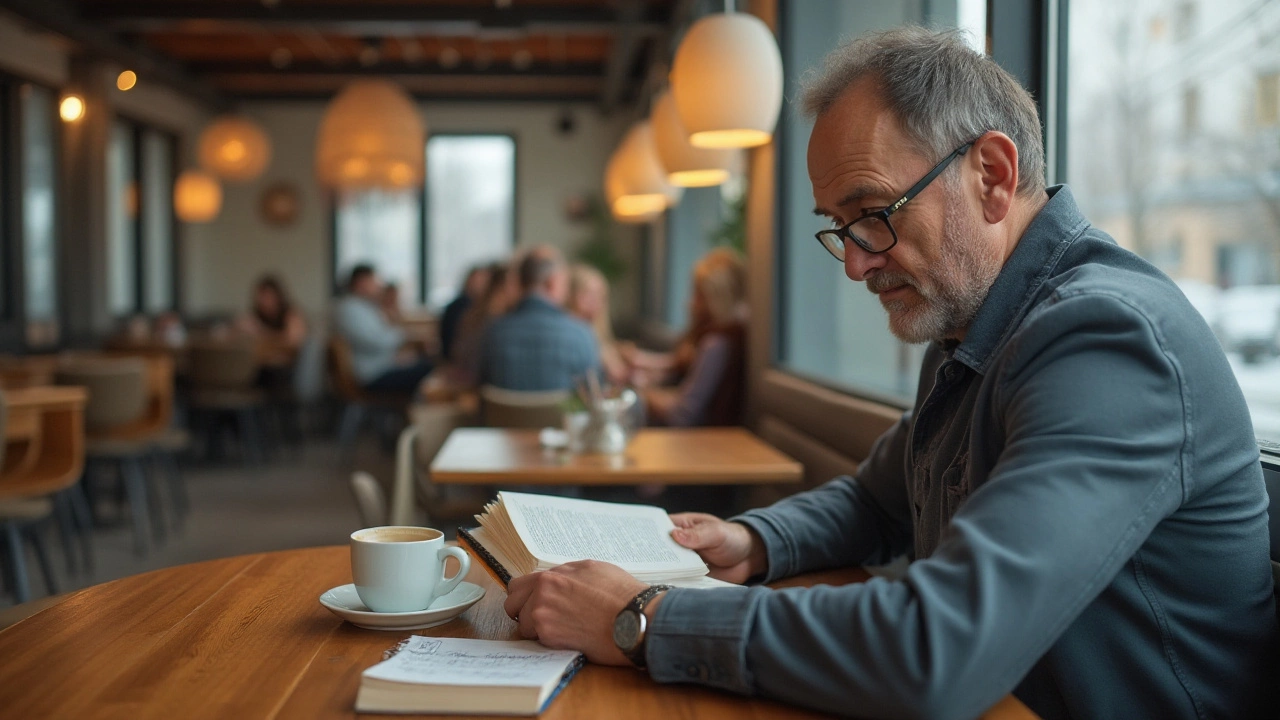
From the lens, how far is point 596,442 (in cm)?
303

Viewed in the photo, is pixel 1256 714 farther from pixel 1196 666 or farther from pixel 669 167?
pixel 669 167

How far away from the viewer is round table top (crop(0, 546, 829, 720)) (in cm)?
94

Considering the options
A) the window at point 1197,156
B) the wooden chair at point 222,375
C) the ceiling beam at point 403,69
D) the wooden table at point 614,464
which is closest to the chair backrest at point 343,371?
the wooden chair at point 222,375

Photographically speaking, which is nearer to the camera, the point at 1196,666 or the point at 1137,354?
the point at 1137,354

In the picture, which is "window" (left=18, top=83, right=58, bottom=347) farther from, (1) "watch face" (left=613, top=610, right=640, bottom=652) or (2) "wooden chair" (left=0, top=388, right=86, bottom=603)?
(1) "watch face" (left=613, top=610, right=640, bottom=652)

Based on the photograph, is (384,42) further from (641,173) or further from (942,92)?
(942,92)

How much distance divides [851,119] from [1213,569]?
0.63 metres

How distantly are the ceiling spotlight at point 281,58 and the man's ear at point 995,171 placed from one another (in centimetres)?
948

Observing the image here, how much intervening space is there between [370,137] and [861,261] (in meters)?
5.79

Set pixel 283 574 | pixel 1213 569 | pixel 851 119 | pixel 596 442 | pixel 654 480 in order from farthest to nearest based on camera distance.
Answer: pixel 596 442 < pixel 654 480 < pixel 283 574 < pixel 851 119 < pixel 1213 569

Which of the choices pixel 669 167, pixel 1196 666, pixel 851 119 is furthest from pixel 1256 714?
pixel 669 167

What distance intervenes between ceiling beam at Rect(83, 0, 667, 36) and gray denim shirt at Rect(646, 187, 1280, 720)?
23.1 feet

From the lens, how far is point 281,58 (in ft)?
32.9

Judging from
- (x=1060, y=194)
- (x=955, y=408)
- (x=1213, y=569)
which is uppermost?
(x=1060, y=194)
